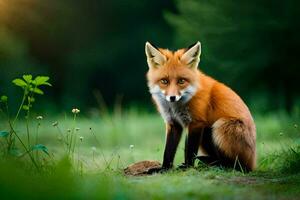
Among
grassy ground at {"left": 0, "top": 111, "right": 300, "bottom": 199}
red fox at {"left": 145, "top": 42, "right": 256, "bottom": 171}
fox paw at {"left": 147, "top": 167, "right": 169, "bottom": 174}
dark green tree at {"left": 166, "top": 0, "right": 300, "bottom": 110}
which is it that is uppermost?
dark green tree at {"left": 166, "top": 0, "right": 300, "bottom": 110}

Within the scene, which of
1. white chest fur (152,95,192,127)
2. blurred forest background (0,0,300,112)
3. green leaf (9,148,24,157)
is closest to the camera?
green leaf (9,148,24,157)

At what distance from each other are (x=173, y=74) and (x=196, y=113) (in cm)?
45

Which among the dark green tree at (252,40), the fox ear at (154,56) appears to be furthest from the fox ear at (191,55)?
the dark green tree at (252,40)

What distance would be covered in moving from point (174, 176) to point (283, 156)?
4.89ft

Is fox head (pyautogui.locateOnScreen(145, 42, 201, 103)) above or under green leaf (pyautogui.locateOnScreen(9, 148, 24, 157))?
above

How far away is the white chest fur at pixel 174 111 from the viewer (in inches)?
276

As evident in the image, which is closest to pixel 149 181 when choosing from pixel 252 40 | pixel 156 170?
pixel 156 170

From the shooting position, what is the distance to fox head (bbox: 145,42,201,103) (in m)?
6.88


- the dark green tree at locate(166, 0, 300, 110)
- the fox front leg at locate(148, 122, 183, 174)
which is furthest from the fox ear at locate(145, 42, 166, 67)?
the dark green tree at locate(166, 0, 300, 110)

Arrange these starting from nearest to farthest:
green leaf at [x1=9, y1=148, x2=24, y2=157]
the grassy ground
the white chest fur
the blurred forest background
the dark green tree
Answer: the grassy ground, green leaf at [x1=9, y1=148, x2=24, y2=157], the white chest fur, the dark green tree, the blurred forest background

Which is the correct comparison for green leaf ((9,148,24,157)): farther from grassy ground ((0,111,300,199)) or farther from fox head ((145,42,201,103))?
fox head ((145,42,201,103))

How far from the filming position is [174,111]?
23.1 ft

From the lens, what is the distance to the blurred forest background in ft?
44.5

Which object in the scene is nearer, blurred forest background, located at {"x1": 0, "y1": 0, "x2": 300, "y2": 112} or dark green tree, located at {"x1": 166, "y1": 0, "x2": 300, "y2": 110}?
dark green tree, located at {"x1": 166, "y1": 0, "x2": 300, "y2": 110}
